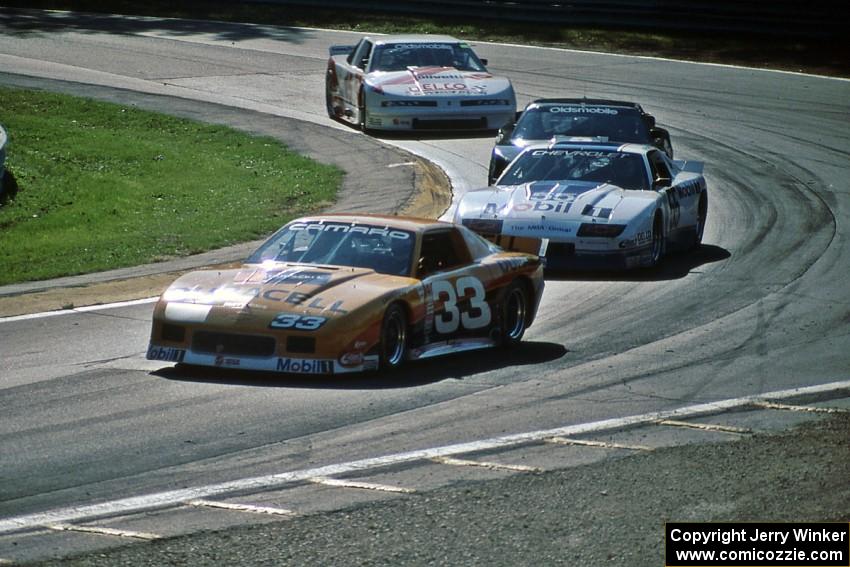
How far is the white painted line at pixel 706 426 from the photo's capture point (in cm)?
899

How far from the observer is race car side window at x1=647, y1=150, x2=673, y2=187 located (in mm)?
16531

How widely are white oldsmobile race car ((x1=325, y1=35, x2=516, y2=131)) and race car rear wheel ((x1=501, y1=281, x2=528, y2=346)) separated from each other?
39.3ft

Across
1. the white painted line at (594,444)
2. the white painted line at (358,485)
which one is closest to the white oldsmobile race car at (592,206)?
the white painted line at (594,444)

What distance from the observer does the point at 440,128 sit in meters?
24.2

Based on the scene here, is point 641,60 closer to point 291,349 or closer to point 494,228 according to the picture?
point 494,228

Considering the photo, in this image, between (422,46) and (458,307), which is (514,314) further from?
(422,46)

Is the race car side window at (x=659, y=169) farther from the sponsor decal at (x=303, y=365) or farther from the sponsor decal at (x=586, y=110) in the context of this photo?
the sponsor decal at (x=303, y=365)

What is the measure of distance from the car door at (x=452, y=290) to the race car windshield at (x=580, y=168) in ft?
15.9

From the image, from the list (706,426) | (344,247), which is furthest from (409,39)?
(706,426)

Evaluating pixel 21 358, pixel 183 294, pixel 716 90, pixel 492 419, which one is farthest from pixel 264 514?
pixel 716 90

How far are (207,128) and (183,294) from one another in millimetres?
13630

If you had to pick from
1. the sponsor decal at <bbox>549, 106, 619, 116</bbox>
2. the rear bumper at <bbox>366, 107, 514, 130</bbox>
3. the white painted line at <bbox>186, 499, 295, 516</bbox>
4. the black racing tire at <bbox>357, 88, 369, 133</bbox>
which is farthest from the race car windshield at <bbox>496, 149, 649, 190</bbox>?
the white painted line at <bbox>186, 499, 295, 516</bbox>

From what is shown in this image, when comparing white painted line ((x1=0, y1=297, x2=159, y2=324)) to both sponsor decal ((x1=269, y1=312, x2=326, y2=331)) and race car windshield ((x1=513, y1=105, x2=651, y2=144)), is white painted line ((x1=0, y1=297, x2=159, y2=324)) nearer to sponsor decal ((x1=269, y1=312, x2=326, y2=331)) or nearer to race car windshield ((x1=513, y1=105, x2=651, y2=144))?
sponsor decal ((x1=269, y1=312, x2=326, y2=331))

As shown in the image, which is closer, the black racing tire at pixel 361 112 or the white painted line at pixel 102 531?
the white painted line at pixel 102 531
